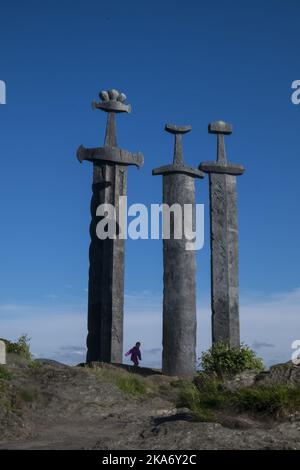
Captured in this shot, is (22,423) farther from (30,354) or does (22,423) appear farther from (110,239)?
(110,239)

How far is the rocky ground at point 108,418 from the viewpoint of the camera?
24.7 ft

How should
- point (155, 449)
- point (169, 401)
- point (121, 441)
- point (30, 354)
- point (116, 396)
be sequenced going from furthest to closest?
1. point (30, 354)
2. point (169, 401)
3. point (116, 396)
4. point (121, 441)
5. point (155, 449)

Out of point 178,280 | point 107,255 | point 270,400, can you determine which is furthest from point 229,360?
point 270,400

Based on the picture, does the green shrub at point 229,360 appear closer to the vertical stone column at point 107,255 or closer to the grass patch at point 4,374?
the vertical stone column at point 107,255

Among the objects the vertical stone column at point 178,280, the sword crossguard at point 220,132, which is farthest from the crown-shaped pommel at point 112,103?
the sword crossguard at point 220,132

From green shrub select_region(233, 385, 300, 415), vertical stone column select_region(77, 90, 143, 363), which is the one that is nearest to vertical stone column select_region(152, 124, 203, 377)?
vertical stone column select_region(77, 90, 143, 363)

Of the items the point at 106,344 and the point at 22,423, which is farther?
the point at 106,344

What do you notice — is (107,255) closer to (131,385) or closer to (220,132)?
(131,385)

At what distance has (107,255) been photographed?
61.5 feet

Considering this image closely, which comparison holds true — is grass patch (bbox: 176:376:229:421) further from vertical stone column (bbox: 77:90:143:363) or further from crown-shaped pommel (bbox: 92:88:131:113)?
crown-shaped pommel (bbox: 92:88:131:113)

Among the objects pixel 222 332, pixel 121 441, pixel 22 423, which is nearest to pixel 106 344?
pixel 222 332

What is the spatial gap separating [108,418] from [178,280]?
313 inches

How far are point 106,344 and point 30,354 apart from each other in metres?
2.46

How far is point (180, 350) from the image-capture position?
18203 mm
